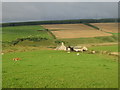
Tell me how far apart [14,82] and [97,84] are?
17.9 feet

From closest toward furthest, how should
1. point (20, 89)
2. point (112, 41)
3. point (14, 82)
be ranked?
point (20, 89), point (14, 82), point (112, 41)

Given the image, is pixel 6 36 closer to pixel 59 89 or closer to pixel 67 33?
pixel 67 33

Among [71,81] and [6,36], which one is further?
[6,36]

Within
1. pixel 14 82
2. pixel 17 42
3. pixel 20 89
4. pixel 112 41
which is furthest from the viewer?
pixel 112 41

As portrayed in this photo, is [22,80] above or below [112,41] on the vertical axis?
above

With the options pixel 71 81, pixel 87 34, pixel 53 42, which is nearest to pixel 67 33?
pixel 87 34

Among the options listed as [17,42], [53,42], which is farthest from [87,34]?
[17,42]

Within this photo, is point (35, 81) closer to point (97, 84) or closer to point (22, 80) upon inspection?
point (22, 80)

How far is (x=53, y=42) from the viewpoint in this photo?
74500mm

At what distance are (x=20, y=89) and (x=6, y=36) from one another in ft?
248

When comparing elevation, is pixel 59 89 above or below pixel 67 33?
above

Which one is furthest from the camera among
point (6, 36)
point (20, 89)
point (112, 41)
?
point (6, 36)

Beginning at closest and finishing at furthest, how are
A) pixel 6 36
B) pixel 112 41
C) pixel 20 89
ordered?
pixel 20 89
pixel 112 41
pixel 6 36

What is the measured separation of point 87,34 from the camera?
8788cm
